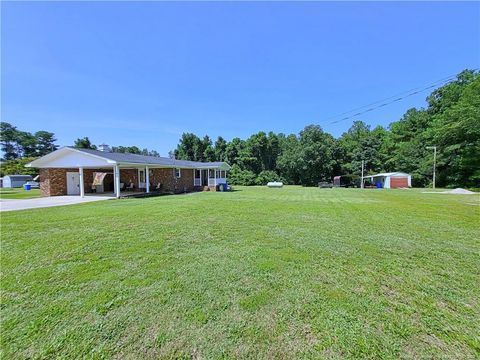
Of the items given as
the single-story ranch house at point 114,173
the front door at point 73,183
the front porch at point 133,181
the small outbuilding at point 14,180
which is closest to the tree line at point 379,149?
the single-story ranch house at point 114,173

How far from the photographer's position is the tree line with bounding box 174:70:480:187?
1100 inches

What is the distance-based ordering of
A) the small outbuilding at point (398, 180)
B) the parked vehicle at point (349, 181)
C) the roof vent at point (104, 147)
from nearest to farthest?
the roof vent at point (104, 147) < the small outbuilding at point (398, 180) < the parked vehicle at point (349, 181)

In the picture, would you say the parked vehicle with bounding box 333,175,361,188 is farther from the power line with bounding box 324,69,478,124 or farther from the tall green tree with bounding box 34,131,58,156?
the tall green tree with bounding box 34,131,58,156

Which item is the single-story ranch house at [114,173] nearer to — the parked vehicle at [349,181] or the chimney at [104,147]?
the chimney at [104,147]

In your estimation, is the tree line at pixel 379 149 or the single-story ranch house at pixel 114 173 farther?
the tree line at pixel 379 149

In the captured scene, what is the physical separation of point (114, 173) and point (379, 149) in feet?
143

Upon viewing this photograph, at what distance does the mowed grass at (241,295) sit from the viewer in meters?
2.04

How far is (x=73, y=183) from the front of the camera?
1855cm

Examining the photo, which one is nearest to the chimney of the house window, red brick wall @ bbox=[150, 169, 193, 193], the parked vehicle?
the house window

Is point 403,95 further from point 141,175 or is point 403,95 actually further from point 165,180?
point 141,175

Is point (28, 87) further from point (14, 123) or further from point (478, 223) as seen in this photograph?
point (14, 123)

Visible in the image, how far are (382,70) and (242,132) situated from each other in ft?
94.3

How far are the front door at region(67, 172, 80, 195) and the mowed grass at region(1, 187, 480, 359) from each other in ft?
50.3

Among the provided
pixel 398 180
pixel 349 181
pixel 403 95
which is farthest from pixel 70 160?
pixel 349 181
